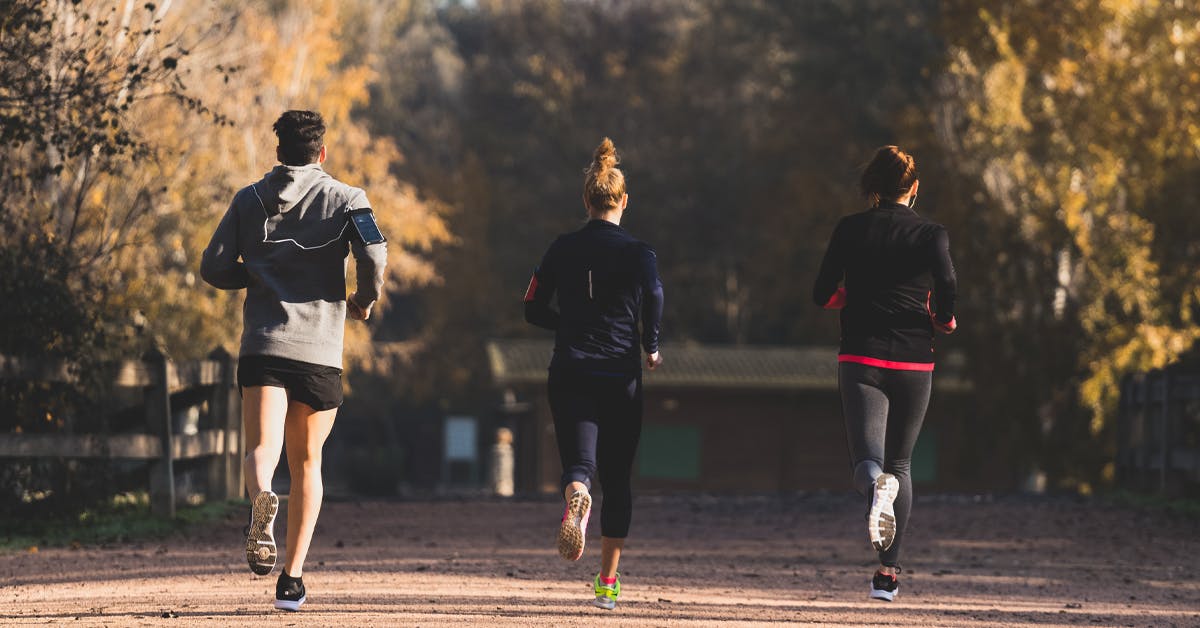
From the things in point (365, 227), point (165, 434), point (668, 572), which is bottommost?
point (668, 572)

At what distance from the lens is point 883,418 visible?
7891 millimetres

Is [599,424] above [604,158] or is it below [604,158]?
below

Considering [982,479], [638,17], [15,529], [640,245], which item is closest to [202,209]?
[15,529]

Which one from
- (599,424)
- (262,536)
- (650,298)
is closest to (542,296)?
(650,298)

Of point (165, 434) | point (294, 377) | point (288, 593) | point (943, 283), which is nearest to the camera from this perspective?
point (294, 377)

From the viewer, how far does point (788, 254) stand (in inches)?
1593

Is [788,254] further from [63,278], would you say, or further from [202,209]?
[63,278]

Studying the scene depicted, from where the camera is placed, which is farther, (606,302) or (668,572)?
(668,572)

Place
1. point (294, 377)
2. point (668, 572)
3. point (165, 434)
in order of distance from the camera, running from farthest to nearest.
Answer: point (165, 434), point (668, 572), point (294, 377)

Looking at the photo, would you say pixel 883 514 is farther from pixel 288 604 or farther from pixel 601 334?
pixel 288 604

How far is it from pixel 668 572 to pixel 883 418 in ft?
10.1

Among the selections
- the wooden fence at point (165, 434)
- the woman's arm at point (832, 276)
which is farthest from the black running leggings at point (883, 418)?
the wooden fence at point (165, 434)

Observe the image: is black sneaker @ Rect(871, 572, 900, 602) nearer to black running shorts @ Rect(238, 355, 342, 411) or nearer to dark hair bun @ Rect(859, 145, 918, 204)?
dark hair bun @ Rect(859, 145, 918, 204)

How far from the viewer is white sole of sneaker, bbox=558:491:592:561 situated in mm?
7297
